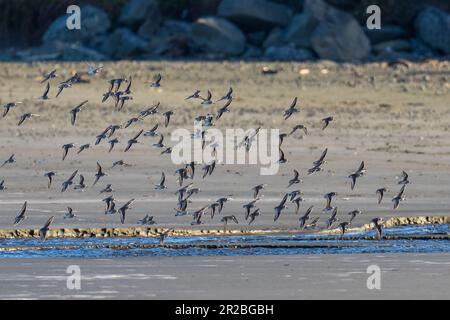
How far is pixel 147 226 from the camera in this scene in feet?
55.4

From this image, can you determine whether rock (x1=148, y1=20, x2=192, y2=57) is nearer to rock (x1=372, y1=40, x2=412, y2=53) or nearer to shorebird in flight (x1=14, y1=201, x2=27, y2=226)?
rock (x1=372, y1=40, x2=412, y2=53)

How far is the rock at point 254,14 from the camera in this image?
39.8 metres

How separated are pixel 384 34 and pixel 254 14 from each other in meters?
3.47

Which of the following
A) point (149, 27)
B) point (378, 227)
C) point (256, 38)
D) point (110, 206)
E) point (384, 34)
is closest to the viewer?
point (378, 227)

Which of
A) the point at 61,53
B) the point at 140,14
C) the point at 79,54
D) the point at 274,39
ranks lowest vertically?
the point at 79,54

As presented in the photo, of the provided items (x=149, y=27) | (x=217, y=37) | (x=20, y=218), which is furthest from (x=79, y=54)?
(x=20, y=218)

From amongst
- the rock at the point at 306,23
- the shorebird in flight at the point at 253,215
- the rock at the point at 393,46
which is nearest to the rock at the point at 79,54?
the rock at the point at 306,23

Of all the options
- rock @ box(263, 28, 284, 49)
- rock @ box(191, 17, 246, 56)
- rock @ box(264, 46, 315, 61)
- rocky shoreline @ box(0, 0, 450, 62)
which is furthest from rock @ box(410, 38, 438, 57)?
rock @ box(191, 17, 246, 56)

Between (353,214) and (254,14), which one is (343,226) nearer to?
(353,214)

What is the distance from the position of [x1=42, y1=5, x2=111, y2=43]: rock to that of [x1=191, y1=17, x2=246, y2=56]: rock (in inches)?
122

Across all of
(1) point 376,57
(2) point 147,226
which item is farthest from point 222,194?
(1) point 376,57

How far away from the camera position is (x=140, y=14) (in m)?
41.4

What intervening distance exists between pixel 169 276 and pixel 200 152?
10.3 metres
